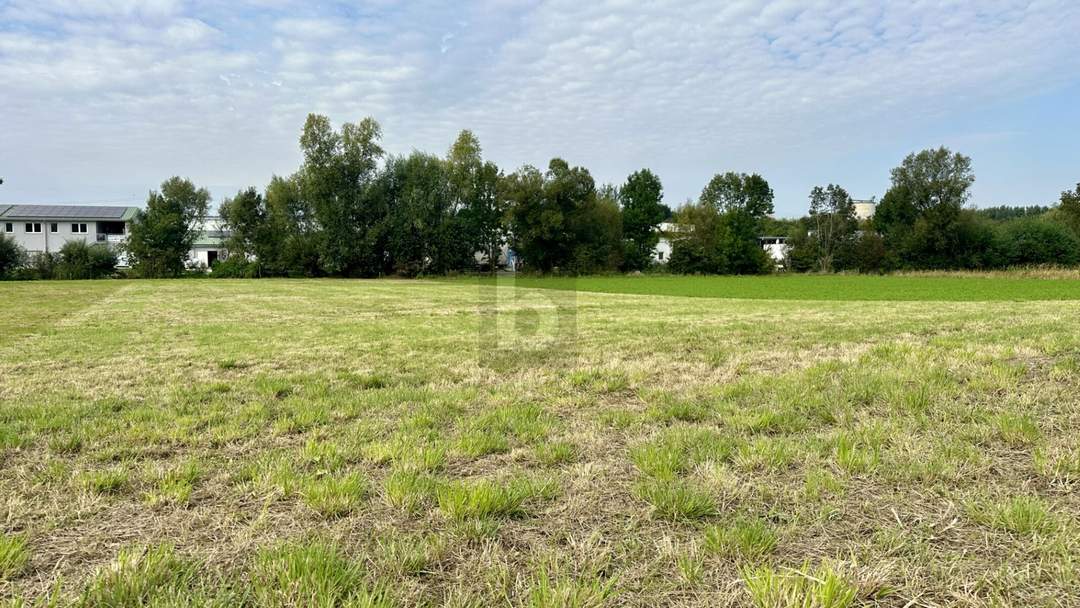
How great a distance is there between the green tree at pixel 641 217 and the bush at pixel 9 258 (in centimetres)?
6335

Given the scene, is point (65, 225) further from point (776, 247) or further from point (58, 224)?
point (776, 247)

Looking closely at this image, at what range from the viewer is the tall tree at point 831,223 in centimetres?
7881

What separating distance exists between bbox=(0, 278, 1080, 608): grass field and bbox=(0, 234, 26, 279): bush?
214 ft

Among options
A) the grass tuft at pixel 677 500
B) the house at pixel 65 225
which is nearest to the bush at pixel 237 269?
the house at pixel 65 225

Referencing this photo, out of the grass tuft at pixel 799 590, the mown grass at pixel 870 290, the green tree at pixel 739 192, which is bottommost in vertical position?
the grass tuft at pixel 799 590

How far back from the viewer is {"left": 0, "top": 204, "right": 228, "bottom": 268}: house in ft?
224

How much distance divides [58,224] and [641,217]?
244ft

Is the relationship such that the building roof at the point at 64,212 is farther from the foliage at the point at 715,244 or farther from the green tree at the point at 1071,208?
the green tree at the point at 1071,208

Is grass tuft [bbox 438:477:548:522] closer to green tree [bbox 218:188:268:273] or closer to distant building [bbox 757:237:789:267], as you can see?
green tree [bbox 218:188:268:273]

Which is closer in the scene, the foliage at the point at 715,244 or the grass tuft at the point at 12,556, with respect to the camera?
the grass tuft at the point at 12,556

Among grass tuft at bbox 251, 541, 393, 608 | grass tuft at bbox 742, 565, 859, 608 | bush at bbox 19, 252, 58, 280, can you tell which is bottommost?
grass tuft at bbox 251, 541, 393, 608

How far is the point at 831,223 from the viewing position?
80.4 meters

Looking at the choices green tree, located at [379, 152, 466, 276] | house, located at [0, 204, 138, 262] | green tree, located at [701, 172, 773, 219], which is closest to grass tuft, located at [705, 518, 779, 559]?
green tree, located at [379, 152, 466, 276]

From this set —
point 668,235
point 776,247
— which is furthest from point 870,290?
point 776,247
